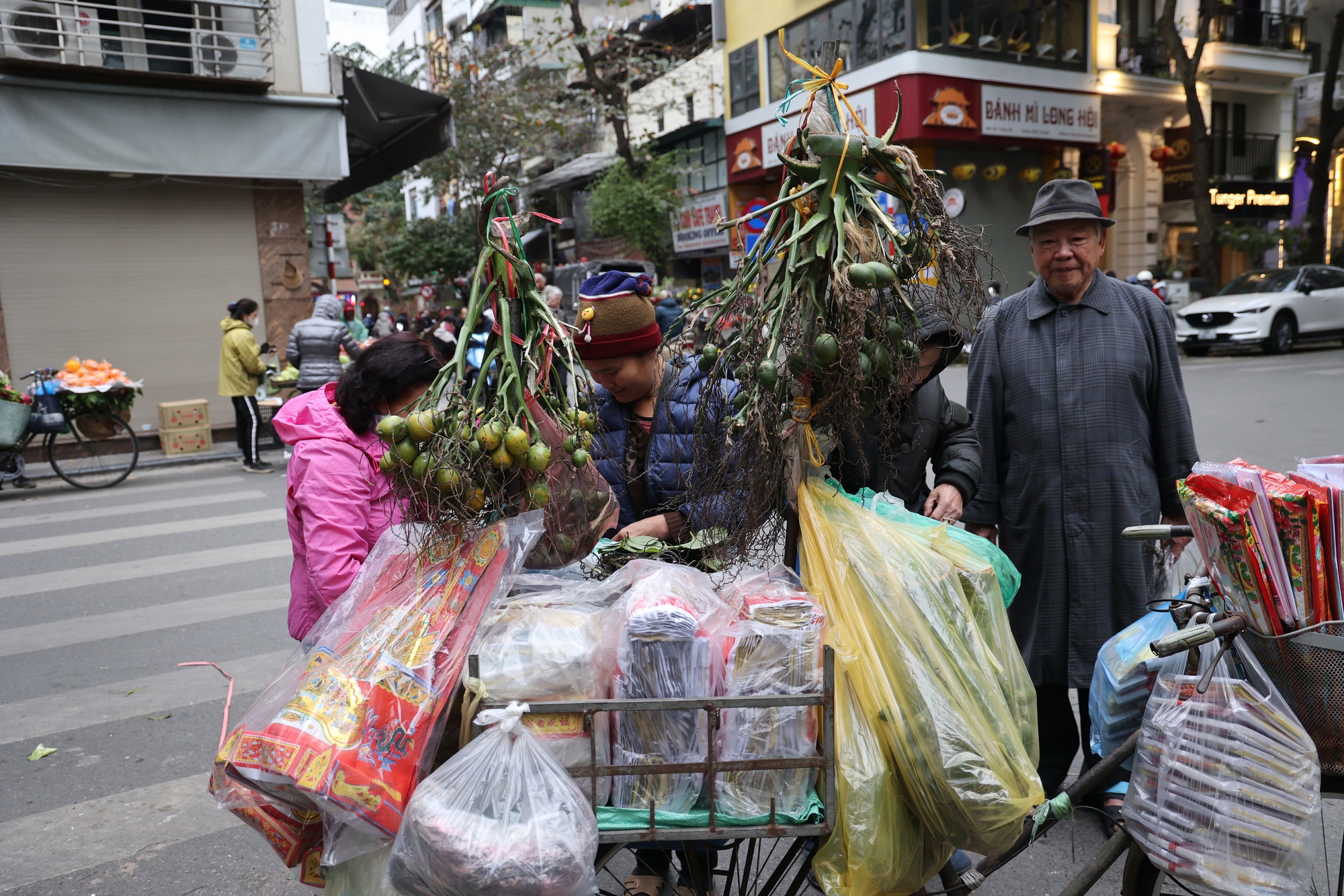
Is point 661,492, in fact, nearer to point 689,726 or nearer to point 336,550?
point 336,550

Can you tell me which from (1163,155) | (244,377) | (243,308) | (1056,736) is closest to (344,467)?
(1056,736)

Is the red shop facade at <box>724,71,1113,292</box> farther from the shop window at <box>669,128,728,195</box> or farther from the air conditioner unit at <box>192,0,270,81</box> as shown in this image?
the air conditioner unit at <box>192,0,270,81</box>

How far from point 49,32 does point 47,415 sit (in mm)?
5017

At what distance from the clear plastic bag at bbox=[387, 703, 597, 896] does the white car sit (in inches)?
704

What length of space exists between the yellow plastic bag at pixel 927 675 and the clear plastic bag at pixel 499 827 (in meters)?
0.55

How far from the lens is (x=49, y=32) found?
10.8 metres

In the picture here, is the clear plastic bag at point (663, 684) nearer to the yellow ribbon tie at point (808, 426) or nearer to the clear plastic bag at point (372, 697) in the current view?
the clear plastic bag at point (372, 697)

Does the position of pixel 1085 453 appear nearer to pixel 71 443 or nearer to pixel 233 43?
pixel 71 443

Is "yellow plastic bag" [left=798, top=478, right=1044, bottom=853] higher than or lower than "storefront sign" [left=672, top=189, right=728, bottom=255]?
lower

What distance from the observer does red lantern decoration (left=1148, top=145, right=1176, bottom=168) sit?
21.4 metres

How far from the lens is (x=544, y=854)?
1.36 metres

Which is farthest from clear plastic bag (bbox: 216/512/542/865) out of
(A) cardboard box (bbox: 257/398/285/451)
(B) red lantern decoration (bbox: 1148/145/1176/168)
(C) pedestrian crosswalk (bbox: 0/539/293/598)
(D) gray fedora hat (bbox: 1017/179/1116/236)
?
(B) red lantern decoration (bbox: 1148/145/1176/168)

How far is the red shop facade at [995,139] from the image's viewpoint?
17.9 meters

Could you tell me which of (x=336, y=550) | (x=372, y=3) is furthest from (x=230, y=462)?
(x=372, y=3)
